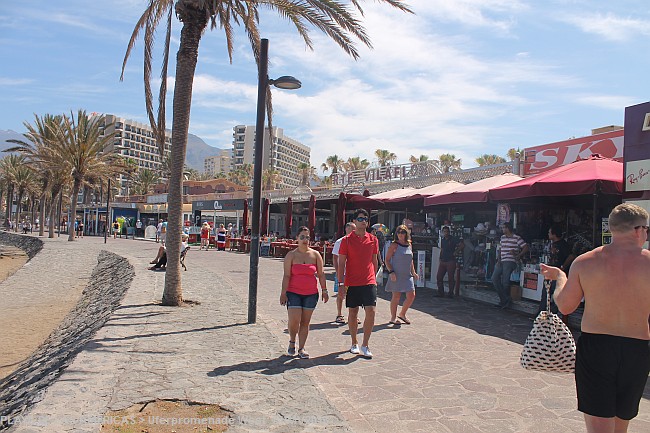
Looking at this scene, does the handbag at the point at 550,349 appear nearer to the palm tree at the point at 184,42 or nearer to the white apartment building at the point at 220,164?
the palm tree at the point at 184,42

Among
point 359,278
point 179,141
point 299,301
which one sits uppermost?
point 179,141

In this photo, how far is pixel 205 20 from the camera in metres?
8.86

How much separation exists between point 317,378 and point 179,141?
216 inches

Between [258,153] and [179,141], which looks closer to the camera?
[258,153]

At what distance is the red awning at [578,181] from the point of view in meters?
7.70

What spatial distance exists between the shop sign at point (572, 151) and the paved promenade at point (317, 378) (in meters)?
5.95

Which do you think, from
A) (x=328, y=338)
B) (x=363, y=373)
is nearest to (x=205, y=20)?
(x=328, y=338)

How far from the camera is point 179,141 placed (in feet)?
29.3

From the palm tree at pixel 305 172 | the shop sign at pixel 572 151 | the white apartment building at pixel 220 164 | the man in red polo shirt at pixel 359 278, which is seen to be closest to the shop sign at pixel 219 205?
the shop sign at pixel 572 151

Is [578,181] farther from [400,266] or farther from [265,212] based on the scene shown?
[265,212]

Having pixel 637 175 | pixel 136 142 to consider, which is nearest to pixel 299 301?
pixel 637 175

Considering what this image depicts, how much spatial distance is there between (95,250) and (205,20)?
68.0 ft

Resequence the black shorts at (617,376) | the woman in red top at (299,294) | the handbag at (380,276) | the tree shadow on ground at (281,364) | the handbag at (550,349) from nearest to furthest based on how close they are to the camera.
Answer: the black shorts at (617,376) → the handbag at (550,349) → the tree shadow on ground at (281,364) → the woman in red top at (299,294) → the handbag at (380,276)

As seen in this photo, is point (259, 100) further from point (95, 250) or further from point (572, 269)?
point (95, 250)
